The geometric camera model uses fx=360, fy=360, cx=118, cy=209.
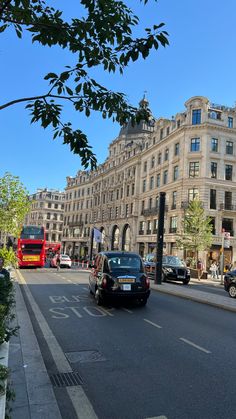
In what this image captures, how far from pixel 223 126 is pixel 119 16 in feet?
148

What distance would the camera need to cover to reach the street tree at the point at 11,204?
2423cm

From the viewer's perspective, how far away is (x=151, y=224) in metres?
54.0

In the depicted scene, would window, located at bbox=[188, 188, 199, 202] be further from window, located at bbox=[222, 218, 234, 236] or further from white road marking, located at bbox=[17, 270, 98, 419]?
white road marking, located at bbox=[17, 270, 98, 419]

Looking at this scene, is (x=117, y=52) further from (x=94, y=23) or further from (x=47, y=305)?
(x=47, y=305)

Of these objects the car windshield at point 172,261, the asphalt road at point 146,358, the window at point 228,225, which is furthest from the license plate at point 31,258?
the window at point 228,225

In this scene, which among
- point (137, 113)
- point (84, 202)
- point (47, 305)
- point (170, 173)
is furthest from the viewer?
point (84, 202)

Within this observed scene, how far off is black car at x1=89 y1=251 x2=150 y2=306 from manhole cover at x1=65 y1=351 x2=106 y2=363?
4.52 meters

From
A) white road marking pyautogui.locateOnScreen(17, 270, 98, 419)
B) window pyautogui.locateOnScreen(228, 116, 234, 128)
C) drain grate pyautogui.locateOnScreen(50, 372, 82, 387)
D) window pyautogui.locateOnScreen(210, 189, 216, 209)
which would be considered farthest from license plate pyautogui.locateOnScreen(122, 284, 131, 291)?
window pyautogui.locateOnScreen(228, 116, 234, 128)

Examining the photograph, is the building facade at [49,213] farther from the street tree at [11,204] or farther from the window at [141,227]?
the street tree at [11,204]

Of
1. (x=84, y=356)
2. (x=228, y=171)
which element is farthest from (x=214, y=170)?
(x=84, y=356)

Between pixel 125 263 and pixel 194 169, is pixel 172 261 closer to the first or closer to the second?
pixel 125 263

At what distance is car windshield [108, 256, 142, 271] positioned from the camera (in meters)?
11.6

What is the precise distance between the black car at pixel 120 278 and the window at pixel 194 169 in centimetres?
3491

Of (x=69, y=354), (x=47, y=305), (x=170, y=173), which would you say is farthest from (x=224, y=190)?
(x=69, y=354)
